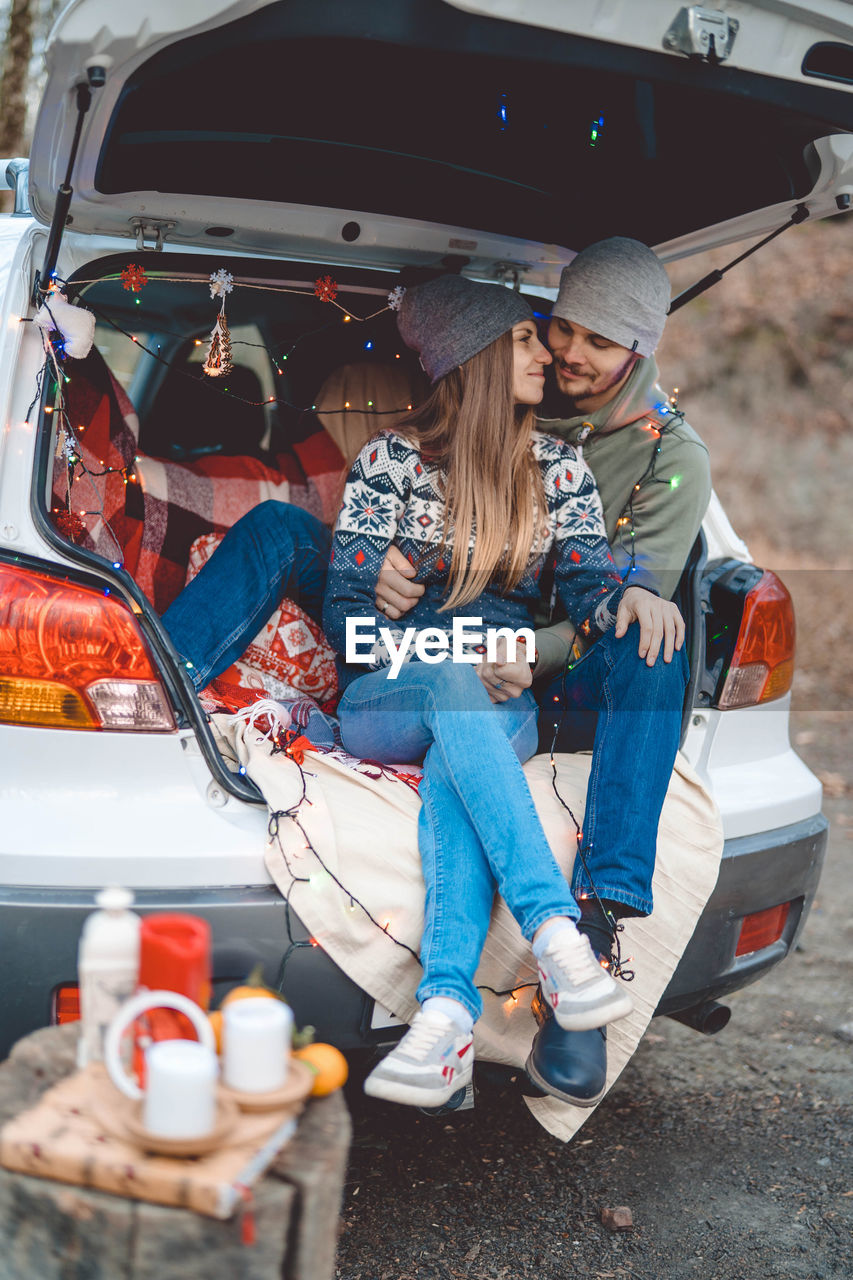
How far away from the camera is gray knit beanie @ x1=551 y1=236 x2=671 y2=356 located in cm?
293

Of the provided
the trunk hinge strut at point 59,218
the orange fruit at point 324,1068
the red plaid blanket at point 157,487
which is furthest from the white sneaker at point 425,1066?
the trunk hinge strut at point 59,218

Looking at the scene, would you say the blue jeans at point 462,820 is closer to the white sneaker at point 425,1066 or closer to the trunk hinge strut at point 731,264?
the white sneaker at point 425,1066

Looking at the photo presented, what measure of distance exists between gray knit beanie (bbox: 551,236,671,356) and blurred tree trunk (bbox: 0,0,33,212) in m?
4.49

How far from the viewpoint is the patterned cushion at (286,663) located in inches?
115

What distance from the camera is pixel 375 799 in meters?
2.23

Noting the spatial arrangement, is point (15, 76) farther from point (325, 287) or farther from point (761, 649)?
point (761, 649)

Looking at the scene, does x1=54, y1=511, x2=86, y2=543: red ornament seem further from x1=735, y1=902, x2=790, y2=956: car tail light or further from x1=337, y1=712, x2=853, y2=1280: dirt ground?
x1=735, y1=902, x2=790, y2=956: car tail light

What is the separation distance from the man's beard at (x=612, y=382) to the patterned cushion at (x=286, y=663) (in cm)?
94

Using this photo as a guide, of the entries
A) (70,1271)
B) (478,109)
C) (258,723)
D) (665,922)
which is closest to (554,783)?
(665,922)

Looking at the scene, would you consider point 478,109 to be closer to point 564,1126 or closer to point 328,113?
point 328,113

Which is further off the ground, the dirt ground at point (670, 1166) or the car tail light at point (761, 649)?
the car tail light at point (761, 649)

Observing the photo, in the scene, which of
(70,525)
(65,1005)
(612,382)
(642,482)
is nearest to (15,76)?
(612,382)

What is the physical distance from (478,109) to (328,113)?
1.12ft

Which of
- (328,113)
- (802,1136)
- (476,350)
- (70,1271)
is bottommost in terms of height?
(802,1136)
